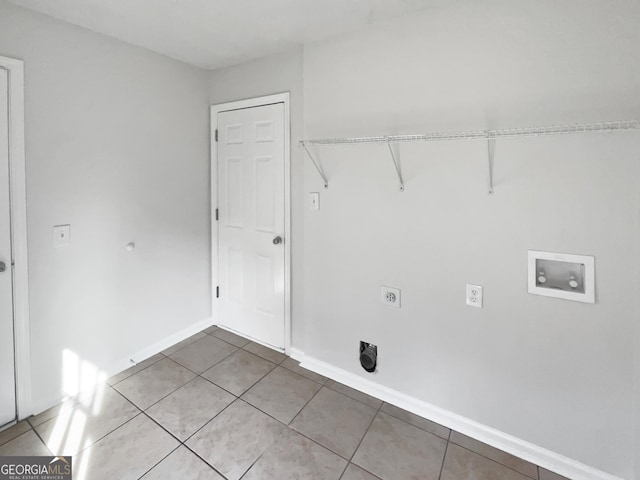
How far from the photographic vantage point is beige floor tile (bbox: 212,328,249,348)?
273cm

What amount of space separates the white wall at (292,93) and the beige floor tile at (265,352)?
0.60ft

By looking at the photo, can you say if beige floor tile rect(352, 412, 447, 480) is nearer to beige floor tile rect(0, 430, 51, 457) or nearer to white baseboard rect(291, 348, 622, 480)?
white baseboard rect(291, 348, 622, 480)

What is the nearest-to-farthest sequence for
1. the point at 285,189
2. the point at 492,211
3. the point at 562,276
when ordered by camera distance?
the point at 562,276, the point at 492,211, the point at 285,189

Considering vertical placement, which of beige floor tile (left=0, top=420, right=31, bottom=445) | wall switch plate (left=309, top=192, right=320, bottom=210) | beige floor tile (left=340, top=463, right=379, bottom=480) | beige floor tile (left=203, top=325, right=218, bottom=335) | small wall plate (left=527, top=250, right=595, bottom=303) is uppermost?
wall switch plate (left=309, top=192, right=320, bottom=210)

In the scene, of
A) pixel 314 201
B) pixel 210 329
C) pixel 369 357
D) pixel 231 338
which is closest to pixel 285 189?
pixel 314 201

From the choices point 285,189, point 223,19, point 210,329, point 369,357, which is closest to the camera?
point 223,19

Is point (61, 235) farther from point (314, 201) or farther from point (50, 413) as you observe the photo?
point (314, 201)

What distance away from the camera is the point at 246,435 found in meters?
1.74

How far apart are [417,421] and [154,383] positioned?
1785mm

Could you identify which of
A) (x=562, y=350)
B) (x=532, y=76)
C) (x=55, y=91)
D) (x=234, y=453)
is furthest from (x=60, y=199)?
(x=562, y=350)

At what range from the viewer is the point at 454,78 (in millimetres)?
1658

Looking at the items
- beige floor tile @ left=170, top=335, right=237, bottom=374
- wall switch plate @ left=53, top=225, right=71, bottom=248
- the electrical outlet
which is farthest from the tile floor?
wall switch plate @ left=53, top=225, right=71, bottom=248

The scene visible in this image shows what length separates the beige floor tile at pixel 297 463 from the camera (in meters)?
1.51

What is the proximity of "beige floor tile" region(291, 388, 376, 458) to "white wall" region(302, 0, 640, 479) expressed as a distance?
23cm
